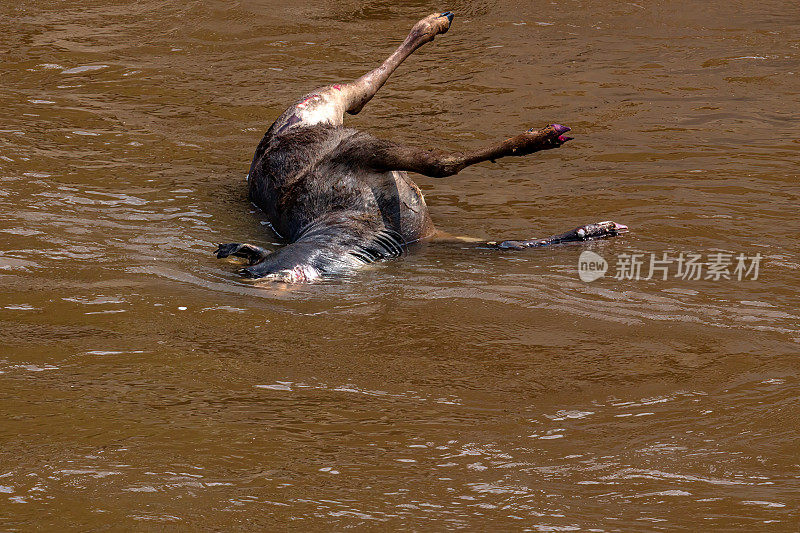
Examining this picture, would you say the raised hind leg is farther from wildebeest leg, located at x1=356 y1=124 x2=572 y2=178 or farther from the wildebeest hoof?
the wildebeest hoof

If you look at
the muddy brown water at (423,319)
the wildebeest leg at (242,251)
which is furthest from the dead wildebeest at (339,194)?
the muddy brown water at (423,319)

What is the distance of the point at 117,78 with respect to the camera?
8.62 m

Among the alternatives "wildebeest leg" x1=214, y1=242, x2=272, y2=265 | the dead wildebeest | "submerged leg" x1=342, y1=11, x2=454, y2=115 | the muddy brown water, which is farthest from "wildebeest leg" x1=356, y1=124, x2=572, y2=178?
"submerged leg" x1=342, y1=11, x2=454, y2=115

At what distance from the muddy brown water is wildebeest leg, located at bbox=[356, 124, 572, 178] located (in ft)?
1.49

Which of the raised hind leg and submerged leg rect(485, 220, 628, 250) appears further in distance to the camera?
the raised hind leg

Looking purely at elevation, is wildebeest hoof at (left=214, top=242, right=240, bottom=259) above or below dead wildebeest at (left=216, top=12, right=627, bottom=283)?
below

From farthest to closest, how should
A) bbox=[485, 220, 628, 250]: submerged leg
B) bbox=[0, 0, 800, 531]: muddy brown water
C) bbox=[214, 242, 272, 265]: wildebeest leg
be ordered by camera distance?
bbox=[485, 220, 628, 250]: submerged leg → bbox=[214, 242, 272, 265]: wildebeest leg → bbox=[0, 0, 800, 531]: muddy brown water

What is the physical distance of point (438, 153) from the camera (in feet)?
17.2

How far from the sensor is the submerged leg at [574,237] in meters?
5.27

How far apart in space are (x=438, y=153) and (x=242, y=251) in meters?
1.11

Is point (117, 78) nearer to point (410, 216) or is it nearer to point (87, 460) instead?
point (410, 216)

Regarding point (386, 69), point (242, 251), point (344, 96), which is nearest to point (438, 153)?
point (242, 251)

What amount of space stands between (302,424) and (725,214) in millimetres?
3184

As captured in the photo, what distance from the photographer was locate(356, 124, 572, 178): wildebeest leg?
480 cm
